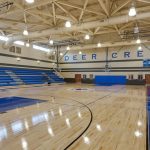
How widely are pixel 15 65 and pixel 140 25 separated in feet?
46.2

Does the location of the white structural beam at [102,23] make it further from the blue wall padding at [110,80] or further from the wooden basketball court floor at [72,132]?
the blue wall padding at [110,80]

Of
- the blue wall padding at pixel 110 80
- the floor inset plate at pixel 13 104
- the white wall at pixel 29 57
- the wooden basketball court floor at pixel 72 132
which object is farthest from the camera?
the blue wall padding at pixel 110 80

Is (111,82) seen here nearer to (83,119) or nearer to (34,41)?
(34,41)

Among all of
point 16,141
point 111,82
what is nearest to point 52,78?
point 111,82

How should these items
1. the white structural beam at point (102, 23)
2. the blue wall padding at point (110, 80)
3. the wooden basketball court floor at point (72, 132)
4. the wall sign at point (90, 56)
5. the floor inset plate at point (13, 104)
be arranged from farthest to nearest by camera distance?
the blue wall padding at point (110, 80), the wall sign at point (90, 56), the white structural beam at point (102, 23), the floor inset plate at point (13, 104), the wooden basketball court floor at point (72, 132)

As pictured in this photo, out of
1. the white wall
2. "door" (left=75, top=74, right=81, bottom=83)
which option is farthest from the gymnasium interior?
the white wall

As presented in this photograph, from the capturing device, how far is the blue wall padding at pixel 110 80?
74.2 ft

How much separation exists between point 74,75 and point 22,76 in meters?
9.11

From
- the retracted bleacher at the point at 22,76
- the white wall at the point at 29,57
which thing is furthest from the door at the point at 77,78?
the white wall at the point at 29,57

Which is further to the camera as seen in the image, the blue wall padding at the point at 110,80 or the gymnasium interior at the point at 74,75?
the blue wall padding at the point at 110,80

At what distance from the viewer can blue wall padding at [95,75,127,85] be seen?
74.2 feet

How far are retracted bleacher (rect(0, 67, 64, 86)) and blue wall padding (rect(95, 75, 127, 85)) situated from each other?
19.7 ft

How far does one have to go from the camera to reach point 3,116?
4984 mm

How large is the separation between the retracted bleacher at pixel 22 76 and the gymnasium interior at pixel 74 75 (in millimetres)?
123
